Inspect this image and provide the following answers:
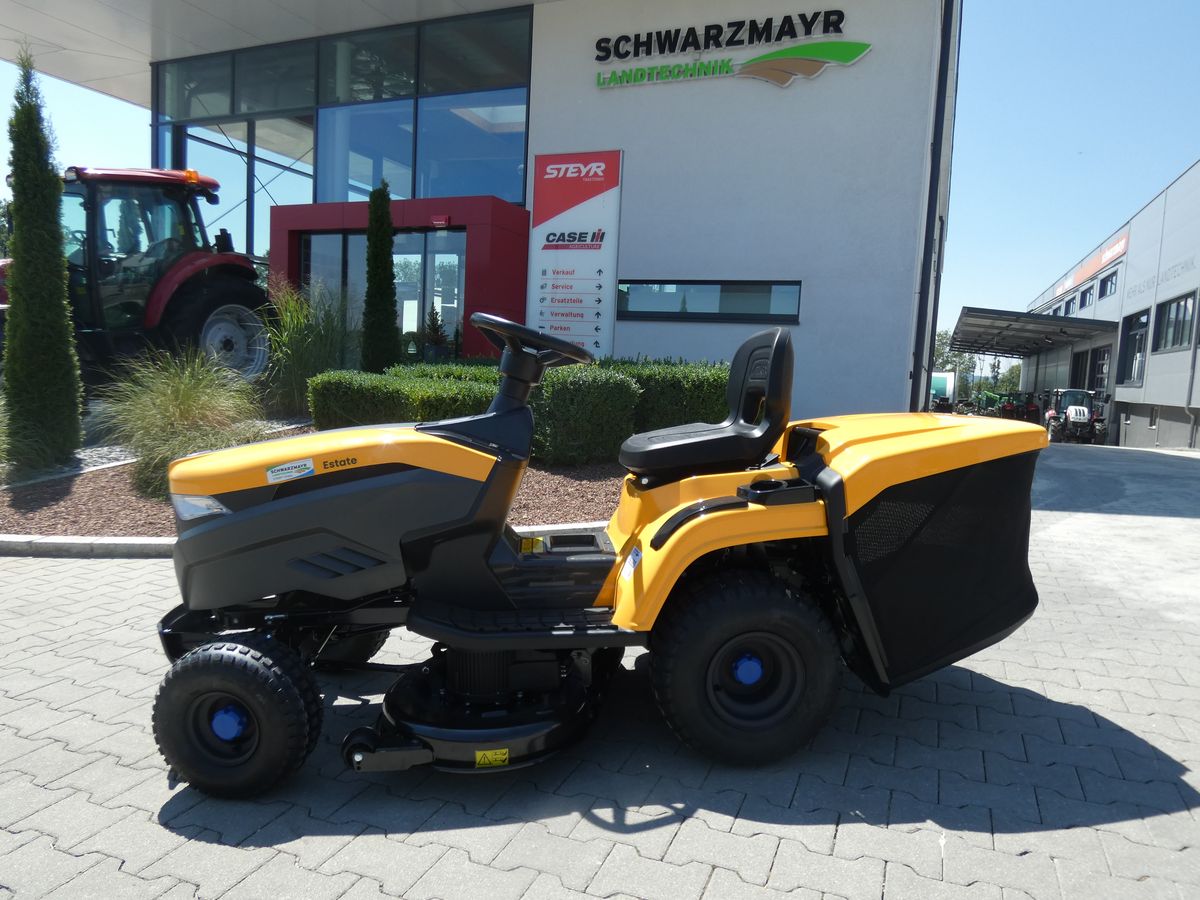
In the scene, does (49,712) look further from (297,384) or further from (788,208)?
(788,208)

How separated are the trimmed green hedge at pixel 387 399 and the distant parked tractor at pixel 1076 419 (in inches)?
932

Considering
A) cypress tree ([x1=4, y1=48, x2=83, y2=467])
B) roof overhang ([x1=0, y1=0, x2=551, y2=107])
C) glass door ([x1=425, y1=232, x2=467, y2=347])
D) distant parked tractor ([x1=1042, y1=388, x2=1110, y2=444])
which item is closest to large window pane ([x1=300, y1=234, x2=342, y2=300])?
glass door ([x1=425, y1=232, x2=467, y2=347])

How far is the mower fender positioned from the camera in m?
2.65

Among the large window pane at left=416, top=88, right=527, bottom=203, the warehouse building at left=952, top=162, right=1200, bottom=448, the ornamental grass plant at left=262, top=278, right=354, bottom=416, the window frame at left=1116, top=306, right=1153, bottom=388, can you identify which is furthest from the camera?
the window frame at left=1116, top=306, right=1153, bottom=388

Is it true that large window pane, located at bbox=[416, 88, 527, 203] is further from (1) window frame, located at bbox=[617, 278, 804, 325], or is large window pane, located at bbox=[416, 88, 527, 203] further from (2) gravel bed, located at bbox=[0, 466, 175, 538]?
(2) gravel bed, located at bbox=[0, 466, 175, 538]

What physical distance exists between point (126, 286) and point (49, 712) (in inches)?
302

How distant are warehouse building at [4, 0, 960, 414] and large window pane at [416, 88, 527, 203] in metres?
0.04

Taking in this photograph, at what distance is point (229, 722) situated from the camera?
Answer: 2.56 m

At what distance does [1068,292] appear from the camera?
152 feet

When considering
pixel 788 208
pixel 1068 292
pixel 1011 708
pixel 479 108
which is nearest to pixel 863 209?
pixel 788 208

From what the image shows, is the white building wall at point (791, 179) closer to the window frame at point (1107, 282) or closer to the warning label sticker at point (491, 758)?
the warning label sticker at point (491, 758)

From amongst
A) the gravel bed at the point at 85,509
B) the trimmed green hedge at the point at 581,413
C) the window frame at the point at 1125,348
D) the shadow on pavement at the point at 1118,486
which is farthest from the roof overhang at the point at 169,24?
the window frame at the point at 1125,348

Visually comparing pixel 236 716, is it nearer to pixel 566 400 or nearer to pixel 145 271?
pixel 566 400

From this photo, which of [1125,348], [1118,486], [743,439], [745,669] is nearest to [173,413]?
[743,439]
